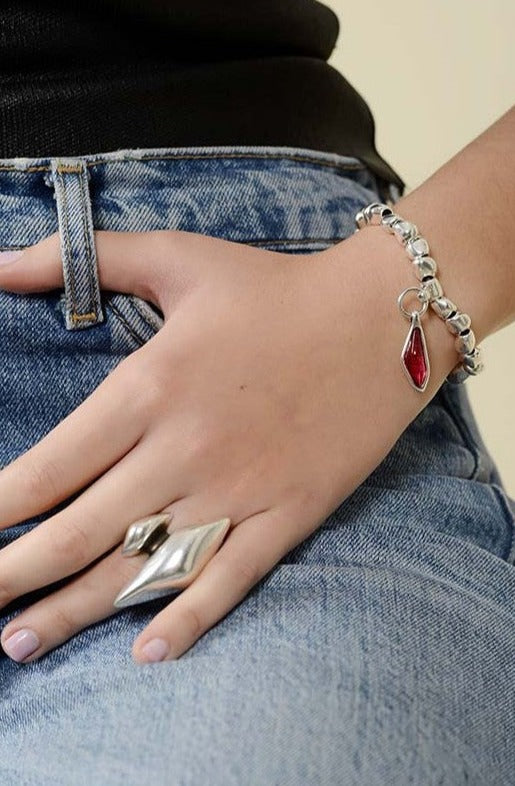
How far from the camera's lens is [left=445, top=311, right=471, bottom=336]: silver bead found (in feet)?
2.16

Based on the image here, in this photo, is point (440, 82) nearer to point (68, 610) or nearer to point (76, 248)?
point (76, 248)

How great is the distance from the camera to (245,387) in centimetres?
60

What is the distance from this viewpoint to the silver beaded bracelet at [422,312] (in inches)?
25.5

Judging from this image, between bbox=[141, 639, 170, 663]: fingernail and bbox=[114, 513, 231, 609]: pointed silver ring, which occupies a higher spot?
bbox=[114, 513, 231, 609]: pointed silver ring

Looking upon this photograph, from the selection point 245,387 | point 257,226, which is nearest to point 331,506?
point 245,387

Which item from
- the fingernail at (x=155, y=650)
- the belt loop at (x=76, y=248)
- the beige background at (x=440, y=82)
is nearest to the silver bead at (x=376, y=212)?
the belt loop at (x=76, y=248)

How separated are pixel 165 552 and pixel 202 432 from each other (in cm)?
8

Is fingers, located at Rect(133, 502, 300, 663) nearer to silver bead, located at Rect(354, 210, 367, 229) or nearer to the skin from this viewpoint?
the skin

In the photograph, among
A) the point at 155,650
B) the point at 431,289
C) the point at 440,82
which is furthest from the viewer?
the point at 440,82

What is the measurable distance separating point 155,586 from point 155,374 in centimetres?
13

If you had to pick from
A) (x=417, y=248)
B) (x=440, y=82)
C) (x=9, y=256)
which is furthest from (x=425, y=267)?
(x=440, y=82)

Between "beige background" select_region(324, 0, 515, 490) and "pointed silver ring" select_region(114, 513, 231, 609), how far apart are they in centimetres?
124

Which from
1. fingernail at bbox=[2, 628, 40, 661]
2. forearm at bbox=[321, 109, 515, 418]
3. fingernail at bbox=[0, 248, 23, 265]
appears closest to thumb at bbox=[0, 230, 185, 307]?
fingernail at bbox=[0, 248, 23, 265]

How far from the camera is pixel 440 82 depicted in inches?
70.1
